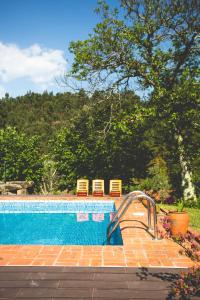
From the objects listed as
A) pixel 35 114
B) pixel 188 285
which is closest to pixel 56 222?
pixel 188 285

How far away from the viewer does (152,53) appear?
1513 centimetres

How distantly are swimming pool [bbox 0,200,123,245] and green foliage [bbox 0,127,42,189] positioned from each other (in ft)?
16.5

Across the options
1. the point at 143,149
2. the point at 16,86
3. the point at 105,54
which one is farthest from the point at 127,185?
the point at 16,86

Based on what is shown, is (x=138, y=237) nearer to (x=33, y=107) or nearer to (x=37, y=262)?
(x=37, y=262)

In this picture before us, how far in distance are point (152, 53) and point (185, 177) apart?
700 centimetres

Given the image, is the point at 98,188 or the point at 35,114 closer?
the point at 98,188

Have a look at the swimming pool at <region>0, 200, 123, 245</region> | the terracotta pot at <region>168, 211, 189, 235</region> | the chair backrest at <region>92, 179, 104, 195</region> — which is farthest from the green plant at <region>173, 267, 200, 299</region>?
the chair backrest at <region>92, 179, 104, 195</region>

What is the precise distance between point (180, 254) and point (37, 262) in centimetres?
296

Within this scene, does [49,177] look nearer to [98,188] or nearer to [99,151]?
[99,151]

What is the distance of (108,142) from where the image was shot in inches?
687

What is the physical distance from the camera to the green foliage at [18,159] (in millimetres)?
18891

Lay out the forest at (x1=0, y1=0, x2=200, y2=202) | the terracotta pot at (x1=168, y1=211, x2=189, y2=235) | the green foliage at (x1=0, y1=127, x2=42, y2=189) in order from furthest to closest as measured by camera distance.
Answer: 1. the green foliage at (x1=0, y1=127, x2=42, y2=189)
2. the forest at (x1=0, y1=0, x2=200, y2=202)
3. the terracotta pot at (x1=168, y1=211, x2=189, y2=235)

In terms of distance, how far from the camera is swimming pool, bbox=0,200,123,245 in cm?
954

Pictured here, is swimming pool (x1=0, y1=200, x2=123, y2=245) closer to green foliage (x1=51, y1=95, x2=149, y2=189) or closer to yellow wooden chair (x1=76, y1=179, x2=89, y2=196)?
yellow wooden chair (x1=76, y1=179, x2=89, y2=196)
